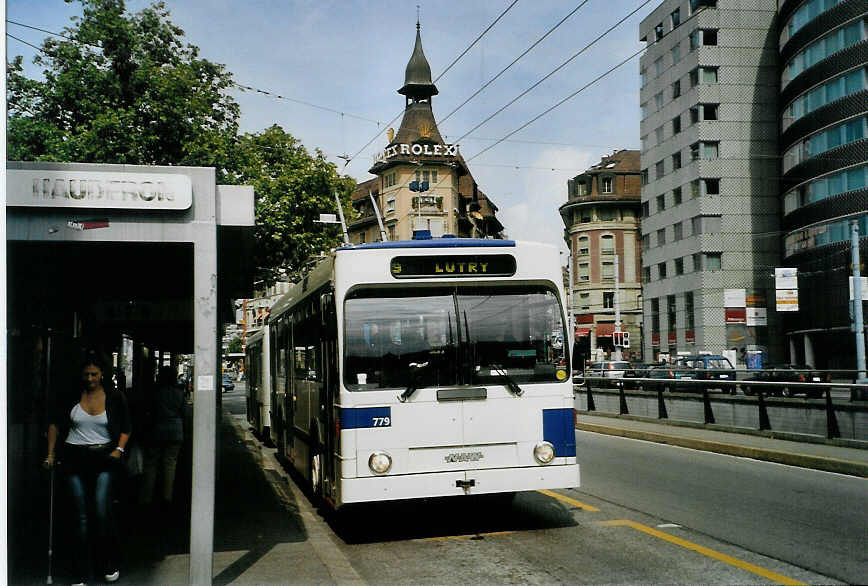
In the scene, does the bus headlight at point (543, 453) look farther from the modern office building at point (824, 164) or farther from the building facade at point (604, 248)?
the building facade at point (604, 248)

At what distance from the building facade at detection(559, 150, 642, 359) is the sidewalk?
7454 cm

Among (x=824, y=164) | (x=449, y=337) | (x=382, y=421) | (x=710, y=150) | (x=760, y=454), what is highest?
(x=710, y=150)

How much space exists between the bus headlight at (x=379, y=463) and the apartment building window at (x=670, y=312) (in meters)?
62.0

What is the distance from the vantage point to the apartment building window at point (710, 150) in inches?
2554

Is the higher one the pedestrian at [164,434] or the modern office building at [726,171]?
the modern office building at [726,171]

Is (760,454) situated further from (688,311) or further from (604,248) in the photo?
(604,248)

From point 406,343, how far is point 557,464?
191cm

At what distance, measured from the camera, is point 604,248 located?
99188 millimetres

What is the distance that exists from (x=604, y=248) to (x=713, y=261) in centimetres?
3511

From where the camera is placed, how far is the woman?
7.26m

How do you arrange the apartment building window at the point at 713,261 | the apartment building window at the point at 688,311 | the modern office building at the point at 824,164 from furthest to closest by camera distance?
the apartment building window at the point at 688,311 < the apartment building window at the point at 713,261 < the modern office building at the point at 824,164

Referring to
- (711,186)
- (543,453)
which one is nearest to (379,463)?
(543,453)

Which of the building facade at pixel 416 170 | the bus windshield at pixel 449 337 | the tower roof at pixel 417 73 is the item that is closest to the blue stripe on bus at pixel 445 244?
the bus windshield at pixel 449 337

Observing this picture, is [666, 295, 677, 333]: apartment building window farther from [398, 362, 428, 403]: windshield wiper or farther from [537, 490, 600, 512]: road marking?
[398, 362, 428, 403]: windshield wiper
